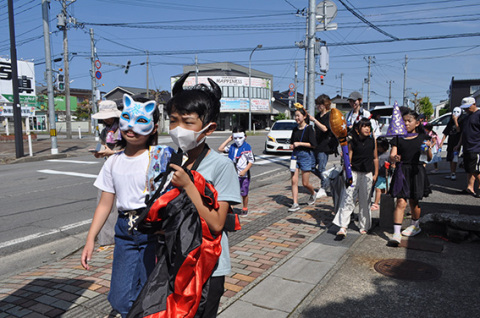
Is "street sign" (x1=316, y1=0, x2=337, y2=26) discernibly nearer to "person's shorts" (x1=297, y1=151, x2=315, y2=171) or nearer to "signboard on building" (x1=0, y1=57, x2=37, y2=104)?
"person's shorts" (x1=297, y1=151, x2=315, y2=171)

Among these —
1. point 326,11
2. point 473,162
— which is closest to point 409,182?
point 473,162

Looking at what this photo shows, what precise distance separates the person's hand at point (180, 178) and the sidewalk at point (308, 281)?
6.10 ft

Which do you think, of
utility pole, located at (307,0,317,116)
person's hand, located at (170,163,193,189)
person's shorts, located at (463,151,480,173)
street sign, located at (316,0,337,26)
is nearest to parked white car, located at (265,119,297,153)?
utility pole, located at (307,0,317,116)

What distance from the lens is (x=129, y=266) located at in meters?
2.30

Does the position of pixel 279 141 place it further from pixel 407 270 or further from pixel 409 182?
pixel 407 270

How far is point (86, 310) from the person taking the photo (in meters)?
3.22

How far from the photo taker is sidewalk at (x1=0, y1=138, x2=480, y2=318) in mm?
3246

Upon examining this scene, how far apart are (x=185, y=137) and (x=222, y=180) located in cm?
30

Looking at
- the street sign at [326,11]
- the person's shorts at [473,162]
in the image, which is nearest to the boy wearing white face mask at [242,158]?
the person's shorts at [473,162]

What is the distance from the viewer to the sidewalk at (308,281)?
128 inches

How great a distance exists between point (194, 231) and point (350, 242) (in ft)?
12.5

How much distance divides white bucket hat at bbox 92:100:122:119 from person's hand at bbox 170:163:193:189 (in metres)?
2.34

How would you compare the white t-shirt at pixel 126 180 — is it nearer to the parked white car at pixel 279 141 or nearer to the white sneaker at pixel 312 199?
the white sneaker at pixel 312 199

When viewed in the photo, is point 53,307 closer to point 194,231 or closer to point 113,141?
point 113,141
